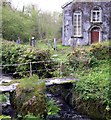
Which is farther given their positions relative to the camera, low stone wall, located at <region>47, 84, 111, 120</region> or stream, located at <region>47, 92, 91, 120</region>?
stream, located at <region>47, 92, 91, 120</region>

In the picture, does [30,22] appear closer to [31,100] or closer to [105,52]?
[105,52]

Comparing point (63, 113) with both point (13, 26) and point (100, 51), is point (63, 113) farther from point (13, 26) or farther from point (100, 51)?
point (13, 26)

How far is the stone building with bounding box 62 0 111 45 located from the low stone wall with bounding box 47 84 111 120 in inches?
507

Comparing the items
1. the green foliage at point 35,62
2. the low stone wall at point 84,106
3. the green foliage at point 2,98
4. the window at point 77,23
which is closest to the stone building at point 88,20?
the window at point 77,23

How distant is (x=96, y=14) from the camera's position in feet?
86.5

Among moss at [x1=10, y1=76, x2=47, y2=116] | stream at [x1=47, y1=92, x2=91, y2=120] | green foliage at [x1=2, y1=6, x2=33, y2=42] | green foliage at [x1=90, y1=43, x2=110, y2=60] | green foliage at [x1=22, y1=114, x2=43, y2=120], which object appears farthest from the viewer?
green foliage at [x1=2, y1=6, x2=33, y2=42]

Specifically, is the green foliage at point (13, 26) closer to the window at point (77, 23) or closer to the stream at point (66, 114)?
the window at point (77, 23)

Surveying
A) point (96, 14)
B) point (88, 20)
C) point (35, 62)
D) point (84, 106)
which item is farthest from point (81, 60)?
point (96, 14)

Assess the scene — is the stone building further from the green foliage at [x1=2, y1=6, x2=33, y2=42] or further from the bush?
the bush

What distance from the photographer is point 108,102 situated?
11.5 metres

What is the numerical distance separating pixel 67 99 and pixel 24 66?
2887 millimetres

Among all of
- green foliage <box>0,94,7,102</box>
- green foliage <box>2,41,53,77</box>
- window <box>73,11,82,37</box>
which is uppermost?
window <box>73,11,82,37</box>

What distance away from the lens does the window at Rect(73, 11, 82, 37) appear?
26328 mm

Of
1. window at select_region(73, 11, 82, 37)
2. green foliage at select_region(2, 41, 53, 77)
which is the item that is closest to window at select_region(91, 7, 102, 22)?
window at select_region(73, 11, 82, 37)
